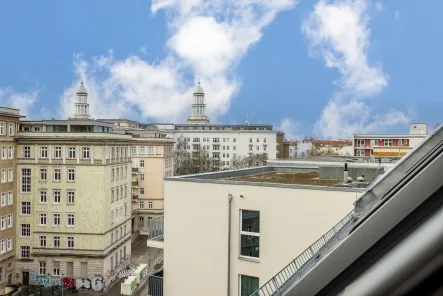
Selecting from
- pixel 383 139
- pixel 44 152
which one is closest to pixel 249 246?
pixel 44 152

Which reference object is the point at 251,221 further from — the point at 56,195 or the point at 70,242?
the point at 56,195

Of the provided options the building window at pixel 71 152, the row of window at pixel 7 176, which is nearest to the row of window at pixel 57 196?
the row of window at pixel 7 176

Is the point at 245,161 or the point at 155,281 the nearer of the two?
the point at 155,281

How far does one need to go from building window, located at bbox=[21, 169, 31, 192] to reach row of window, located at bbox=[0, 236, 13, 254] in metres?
3.78

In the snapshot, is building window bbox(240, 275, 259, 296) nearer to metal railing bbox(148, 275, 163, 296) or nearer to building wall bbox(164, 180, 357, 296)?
building wall bbox(164, 180, 357, 296)

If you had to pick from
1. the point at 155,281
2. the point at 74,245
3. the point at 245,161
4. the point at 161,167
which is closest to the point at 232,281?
the point at 155,281

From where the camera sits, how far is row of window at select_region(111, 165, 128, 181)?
3447 centimetres

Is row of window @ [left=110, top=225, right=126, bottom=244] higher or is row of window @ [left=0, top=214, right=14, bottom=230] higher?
row of window @ [left=0, top=214, right=14, bottom=230]

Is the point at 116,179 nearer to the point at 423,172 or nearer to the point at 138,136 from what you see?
the point at 138,136

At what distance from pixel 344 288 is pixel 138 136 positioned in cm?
5265

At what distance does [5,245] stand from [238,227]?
1024 inches

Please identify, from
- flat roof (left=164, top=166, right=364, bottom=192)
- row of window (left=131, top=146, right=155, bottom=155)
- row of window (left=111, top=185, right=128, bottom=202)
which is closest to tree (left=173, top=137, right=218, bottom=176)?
row of window (left=131, top=146, right=155, bottom=155)

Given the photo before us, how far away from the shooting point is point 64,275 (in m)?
32.0

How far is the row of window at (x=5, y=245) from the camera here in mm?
30322
